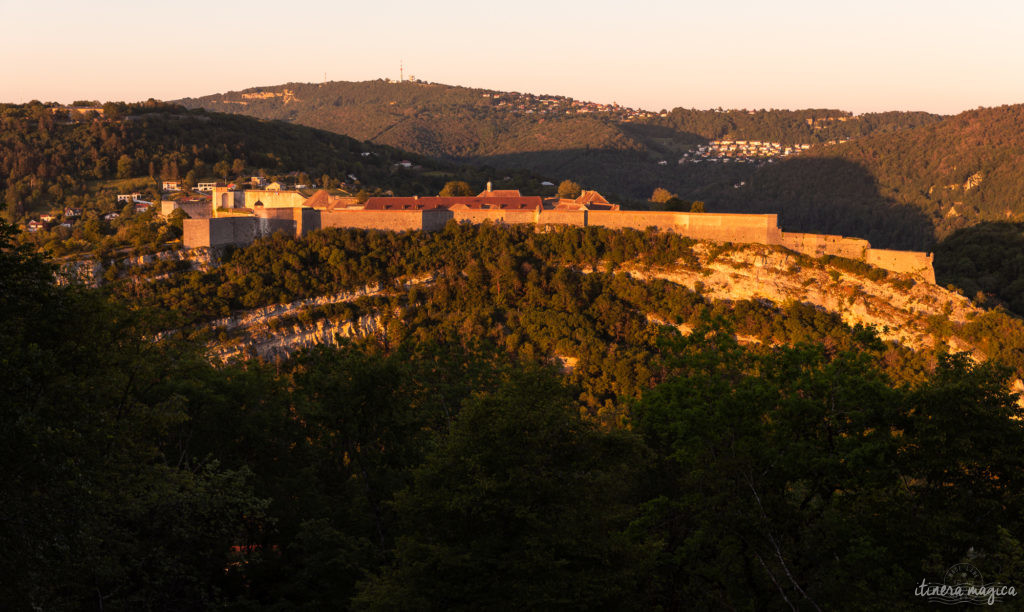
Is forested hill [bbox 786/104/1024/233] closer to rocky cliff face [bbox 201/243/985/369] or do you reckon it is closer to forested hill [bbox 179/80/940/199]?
forested hill [bbox 179/80/940/199]

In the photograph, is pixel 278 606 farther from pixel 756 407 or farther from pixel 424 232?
pixel 424 232

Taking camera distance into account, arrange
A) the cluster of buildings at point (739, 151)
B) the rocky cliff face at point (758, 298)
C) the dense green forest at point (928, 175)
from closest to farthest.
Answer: the rocky cliff face at point (758, 298) → the dense green forest at point (928, 175) → the cluster of buildings at point (739, 151)

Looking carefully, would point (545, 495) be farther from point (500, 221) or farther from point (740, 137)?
point (740, 137)

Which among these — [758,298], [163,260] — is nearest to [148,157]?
[163,260]

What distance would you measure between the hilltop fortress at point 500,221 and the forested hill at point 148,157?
17746 millimetres

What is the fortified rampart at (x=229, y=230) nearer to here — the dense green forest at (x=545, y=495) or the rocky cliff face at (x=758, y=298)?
the rocky cliff face at (x=758, y=298)

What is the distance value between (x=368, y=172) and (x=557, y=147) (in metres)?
71.7

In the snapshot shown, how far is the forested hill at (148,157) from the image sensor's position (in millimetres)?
59562

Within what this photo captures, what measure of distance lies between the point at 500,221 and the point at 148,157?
3699 centimetres

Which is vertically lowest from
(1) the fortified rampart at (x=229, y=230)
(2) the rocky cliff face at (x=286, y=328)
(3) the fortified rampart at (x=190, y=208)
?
(2) the rocky cliff face at (x=286, y=328)

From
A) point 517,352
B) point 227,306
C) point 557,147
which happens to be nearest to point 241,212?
point 227,306

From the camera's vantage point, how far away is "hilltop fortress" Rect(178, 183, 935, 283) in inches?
1588

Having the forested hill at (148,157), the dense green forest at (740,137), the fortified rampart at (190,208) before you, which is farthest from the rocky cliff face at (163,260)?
the dense green forest at (740,137)

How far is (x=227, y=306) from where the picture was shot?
121 feet
